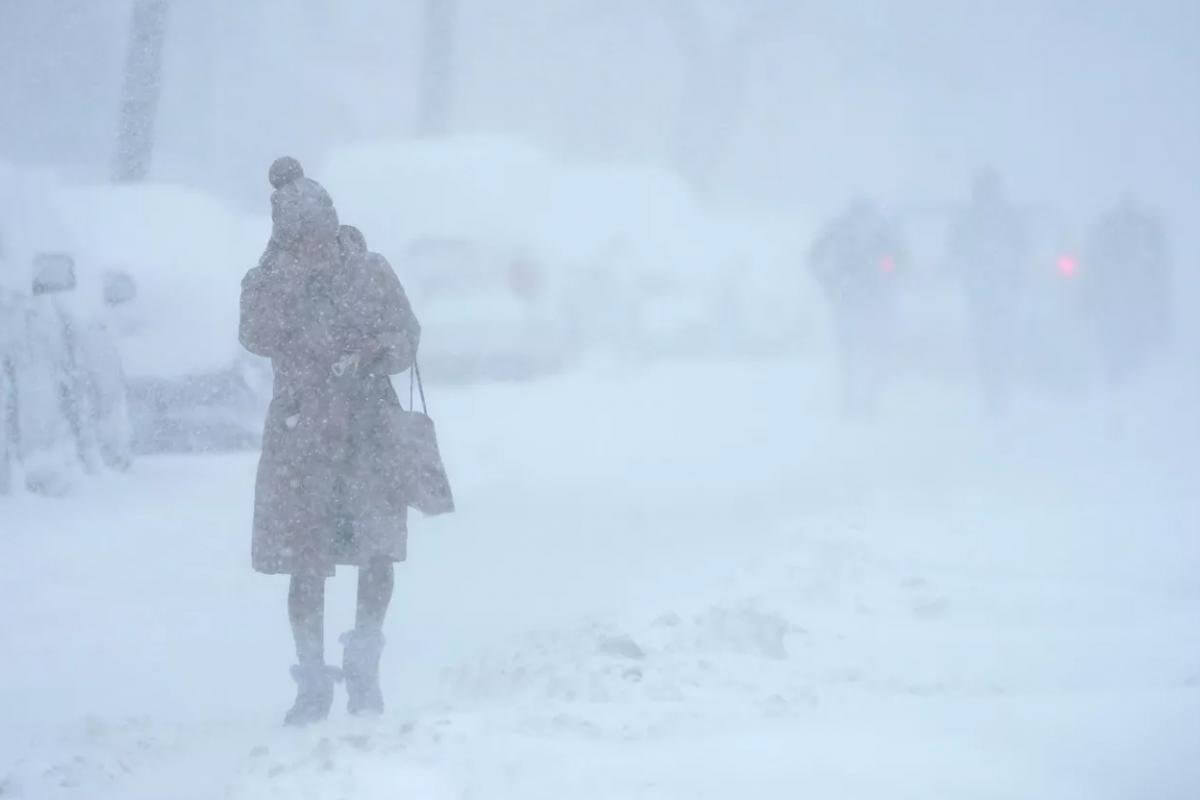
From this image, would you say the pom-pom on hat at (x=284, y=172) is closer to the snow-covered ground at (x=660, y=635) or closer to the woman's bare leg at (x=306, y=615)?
the woman's bare leg at (x=306, y=615)

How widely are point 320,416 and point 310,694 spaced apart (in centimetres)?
82

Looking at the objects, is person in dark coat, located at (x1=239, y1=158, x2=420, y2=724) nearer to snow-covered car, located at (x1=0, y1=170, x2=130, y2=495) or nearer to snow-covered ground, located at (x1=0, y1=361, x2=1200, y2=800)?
snow-covered ground, located at (x1=0, y1=361, x2=1200, y2=800)

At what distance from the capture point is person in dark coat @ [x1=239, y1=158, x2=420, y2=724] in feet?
13.4

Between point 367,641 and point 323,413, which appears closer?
point 323,413

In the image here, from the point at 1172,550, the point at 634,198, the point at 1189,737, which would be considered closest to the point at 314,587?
the point at 1189,737

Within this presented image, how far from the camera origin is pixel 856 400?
13758mm

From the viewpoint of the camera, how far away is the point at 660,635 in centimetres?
516

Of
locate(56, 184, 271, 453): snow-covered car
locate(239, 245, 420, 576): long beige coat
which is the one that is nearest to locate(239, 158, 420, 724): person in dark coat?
locate(239, 245, 420, 576): long beige coat

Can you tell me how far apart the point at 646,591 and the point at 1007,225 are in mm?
7679

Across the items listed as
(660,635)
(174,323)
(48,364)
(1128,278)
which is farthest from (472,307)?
(660,635)

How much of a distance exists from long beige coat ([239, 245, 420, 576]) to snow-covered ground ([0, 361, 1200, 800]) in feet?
1.73

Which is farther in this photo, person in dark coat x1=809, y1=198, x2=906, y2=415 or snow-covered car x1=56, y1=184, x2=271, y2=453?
person in dark coat x1=809, y1=198, x2=906, y2=415

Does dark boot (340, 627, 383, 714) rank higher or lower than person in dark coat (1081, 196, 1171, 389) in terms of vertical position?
lower

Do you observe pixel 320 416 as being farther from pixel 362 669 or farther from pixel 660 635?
pixel 660 635
